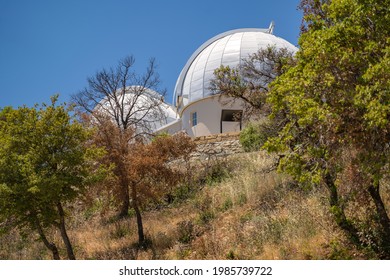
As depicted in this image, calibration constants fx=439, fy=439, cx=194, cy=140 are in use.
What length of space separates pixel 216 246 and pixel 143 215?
5.70m

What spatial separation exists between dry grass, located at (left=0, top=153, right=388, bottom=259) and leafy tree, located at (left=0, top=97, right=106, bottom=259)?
2.23 meters

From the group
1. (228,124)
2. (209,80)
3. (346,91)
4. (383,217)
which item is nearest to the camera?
(346,91)

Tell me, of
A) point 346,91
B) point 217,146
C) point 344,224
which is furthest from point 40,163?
point 217,146

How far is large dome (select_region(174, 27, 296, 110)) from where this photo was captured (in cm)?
2569

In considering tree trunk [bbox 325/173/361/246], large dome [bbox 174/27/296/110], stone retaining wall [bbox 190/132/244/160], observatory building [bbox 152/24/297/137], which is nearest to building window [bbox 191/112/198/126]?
observatory building [bbox 152/24/297/137]

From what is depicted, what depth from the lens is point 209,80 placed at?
82.5 ft

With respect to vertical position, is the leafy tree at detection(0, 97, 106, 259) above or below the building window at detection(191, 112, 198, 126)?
below

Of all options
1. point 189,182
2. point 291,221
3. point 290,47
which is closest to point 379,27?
point 291,221

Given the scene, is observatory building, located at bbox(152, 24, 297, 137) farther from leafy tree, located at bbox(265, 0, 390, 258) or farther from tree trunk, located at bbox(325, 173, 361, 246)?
leafy tree, located at bbox(265, 0, 390, 258)

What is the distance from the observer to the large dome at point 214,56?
2569 centimetres

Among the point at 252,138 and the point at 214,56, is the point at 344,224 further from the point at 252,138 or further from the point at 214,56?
the point at 214,56

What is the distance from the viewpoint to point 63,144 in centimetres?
1110

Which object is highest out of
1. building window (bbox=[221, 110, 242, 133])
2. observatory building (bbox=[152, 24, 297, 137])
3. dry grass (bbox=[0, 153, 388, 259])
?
observatory building (bbox=[152, 24, 297, 137])

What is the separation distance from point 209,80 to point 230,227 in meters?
15.0
